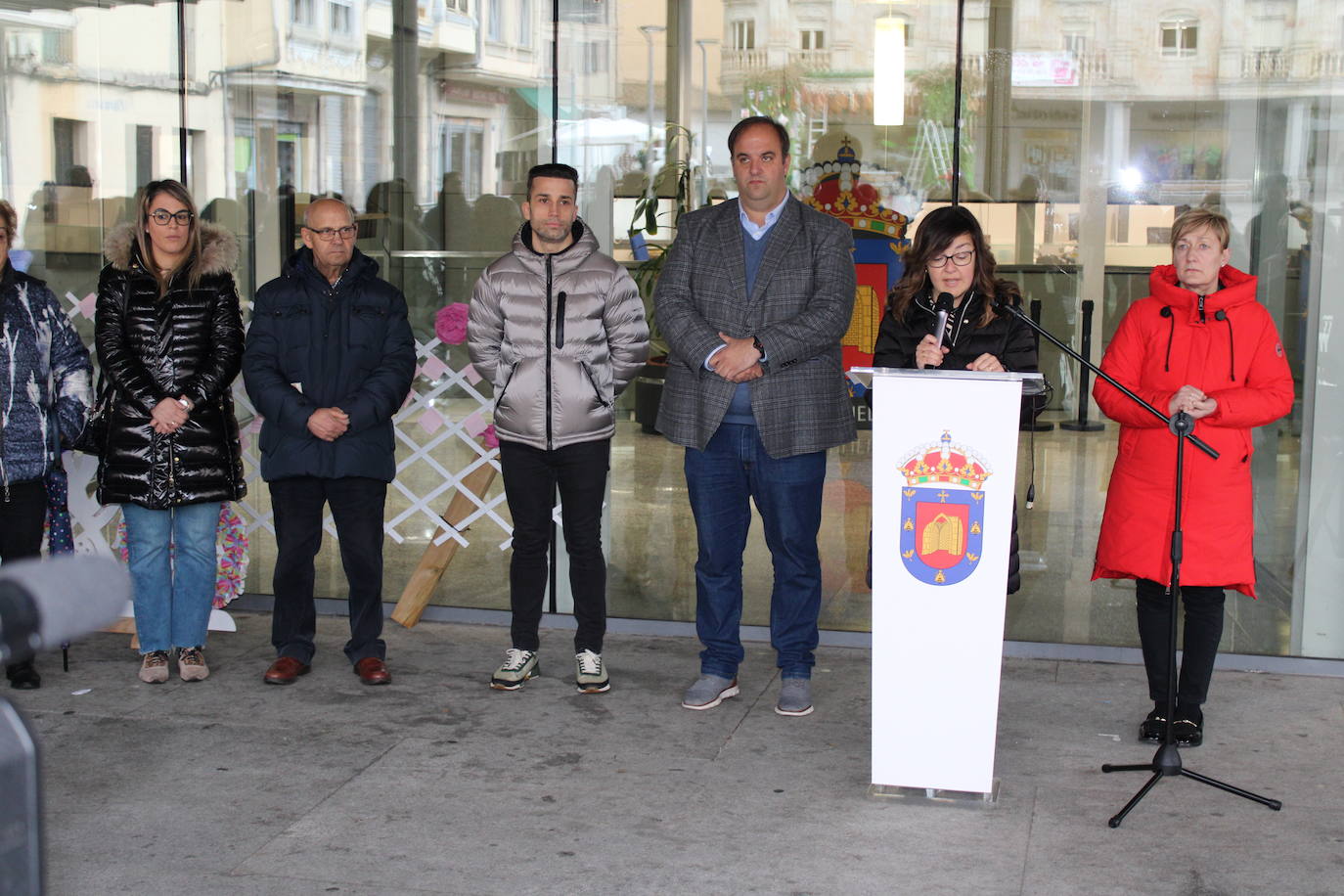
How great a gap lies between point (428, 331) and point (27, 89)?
75.0 inches

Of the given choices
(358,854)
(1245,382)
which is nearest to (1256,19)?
(1245,382)

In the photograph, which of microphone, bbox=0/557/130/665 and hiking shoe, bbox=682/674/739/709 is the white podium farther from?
microphone, bbox=0/557/130/665

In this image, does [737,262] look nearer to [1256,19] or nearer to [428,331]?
[428,331]

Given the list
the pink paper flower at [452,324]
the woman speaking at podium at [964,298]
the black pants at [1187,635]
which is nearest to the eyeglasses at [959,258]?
the woman speaking at podium at [964,298]

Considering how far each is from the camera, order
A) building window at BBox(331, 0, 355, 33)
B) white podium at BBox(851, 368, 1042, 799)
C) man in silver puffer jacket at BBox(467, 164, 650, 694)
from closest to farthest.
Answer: white podium at BBox(851, 368, 1042, 799) → man in silver puffer jacket at BBox(467, 164, 650, 694) → building window at BBox(331, 0, 355, 33)

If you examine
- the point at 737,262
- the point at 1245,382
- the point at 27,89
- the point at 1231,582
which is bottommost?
the point at 1231,582

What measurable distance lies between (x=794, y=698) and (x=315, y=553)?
1.58m

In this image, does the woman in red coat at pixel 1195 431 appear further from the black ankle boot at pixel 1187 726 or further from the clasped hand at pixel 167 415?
the clasped hand at pixel 167 415

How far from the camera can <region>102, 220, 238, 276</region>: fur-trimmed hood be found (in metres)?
4.50

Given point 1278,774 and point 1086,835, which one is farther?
point 1278,774

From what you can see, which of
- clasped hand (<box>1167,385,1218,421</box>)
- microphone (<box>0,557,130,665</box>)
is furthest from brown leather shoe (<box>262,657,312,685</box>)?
microphone (<box>0,557,130,665</box>)

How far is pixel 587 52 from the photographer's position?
523 centimetres

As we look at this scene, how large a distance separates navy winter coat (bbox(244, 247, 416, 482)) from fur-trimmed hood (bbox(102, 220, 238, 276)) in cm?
18

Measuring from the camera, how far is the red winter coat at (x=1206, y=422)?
3.87 metres
